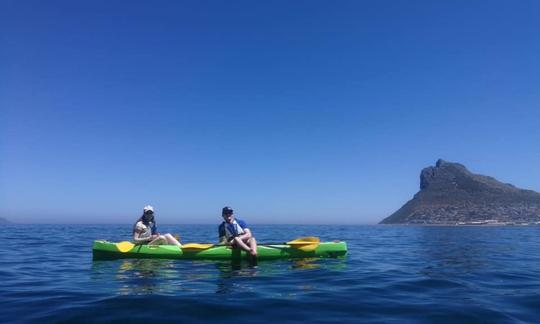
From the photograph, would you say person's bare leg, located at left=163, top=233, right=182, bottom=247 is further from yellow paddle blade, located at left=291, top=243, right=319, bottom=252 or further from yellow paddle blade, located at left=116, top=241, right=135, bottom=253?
yellow paddle blade, located at left=291, top=243, right=319, bottom=252

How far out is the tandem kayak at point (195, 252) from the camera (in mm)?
15344

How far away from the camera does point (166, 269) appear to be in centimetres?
1322

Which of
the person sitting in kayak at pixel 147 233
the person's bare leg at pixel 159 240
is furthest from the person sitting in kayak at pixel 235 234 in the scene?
the person's bare leg at pixel 159 240

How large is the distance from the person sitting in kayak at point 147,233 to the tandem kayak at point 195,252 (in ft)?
1.86

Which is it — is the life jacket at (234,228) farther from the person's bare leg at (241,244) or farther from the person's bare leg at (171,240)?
the person's bare leg at (171,240)

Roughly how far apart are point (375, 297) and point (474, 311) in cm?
216

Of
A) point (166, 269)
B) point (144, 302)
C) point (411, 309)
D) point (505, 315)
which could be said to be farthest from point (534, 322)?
point (166, 269)

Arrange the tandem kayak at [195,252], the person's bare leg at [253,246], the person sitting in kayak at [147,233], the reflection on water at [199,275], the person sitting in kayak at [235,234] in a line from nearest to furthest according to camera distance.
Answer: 1. the reflection on water at [199,275]
2. the person's bare leg at [253,246]
3. the person sitting in kayak at [235,234]
4. the tandem kayak at [195,252]
5. the person sitting in kayak at [147,233]

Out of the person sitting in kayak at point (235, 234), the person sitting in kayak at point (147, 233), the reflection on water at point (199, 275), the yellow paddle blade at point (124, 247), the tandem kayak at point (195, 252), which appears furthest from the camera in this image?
the person sitting in kayak at point (147, 233)

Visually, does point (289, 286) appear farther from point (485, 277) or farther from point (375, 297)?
point (485, 277)

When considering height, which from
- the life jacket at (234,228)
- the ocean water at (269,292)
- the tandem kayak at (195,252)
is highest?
the life jacket at (234,228)

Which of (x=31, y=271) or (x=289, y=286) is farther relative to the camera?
(x=31, y=271)

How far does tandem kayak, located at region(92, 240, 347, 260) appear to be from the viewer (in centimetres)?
1534

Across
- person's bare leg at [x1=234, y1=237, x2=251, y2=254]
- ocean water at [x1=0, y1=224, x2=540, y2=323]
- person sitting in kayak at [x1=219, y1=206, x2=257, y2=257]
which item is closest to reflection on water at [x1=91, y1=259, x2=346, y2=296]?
ocean water at [x1=0, y1=224, x2=540, y2=323]
